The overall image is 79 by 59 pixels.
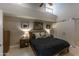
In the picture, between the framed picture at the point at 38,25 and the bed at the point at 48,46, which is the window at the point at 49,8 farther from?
the bed at the point at 48,46

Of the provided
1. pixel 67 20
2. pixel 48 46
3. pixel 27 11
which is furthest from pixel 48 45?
pixel 27 11

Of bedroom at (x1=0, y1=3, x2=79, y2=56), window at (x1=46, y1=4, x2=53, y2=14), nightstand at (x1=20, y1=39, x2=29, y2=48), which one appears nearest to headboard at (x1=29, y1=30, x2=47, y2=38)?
bedroom at (x1=0, y1=3, x2=79, y2=56)

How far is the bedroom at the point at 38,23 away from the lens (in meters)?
1.36

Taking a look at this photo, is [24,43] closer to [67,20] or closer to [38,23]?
[38,23]

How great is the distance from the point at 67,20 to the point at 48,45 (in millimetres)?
488

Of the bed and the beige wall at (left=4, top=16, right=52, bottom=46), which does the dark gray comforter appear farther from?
the beige wall at (left=4, top=16, right=52, bottom=46)

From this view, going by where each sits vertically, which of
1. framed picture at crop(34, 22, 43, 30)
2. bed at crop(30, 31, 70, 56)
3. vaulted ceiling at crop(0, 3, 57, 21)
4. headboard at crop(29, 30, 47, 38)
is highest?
vaulted ceiling at crop(0, 3, 57, 21)

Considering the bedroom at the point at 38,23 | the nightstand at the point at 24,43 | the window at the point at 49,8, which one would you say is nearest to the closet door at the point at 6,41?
the bedroom at the point at 38,23

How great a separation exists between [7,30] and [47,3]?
0.72 m

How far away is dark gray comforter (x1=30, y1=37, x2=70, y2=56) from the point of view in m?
1.34

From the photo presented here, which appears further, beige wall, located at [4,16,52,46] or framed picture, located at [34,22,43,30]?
framed picture, located at [34,22,43,30]

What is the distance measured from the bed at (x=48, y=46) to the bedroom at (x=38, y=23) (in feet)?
0.18

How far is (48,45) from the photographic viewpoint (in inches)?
53.4

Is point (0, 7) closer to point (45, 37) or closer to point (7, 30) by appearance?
point (7, 30)
